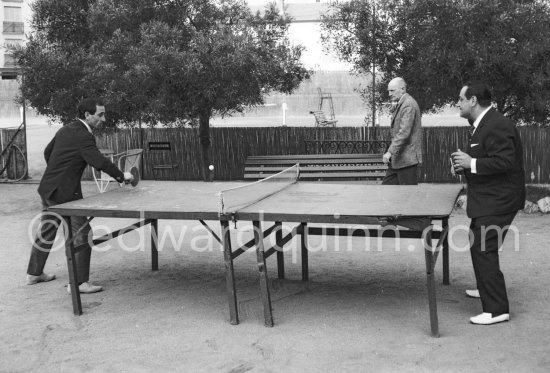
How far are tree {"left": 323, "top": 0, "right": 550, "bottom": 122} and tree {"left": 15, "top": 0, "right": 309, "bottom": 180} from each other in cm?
195

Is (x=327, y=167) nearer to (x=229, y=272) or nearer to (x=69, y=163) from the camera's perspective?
(x=69, y=163)

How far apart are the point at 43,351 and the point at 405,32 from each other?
369 inches

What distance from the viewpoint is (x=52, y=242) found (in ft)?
24.3

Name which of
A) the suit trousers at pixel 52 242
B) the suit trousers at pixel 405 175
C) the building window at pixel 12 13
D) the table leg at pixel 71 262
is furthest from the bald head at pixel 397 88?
the building window at pixel 12 13

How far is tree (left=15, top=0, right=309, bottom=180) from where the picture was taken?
12.3 meters

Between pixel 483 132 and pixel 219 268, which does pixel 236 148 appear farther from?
pixel 483 132

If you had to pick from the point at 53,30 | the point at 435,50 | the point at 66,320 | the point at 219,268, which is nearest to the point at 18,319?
the point at 66,320

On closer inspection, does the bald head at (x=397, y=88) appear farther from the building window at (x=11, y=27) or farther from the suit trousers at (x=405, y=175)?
the building window at (x=11, y=27)

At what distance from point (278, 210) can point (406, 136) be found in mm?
3133

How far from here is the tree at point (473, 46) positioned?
37.4ft

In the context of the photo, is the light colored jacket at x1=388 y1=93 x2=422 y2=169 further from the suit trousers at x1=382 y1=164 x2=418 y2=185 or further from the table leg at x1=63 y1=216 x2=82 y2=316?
the table leg at x1=63 y1=216 x2=82 y2=316

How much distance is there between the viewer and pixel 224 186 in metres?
7.84

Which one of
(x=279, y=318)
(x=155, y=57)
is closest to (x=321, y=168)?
(x=155, y=57)

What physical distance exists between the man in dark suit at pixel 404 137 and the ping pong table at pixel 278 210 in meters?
1.35
